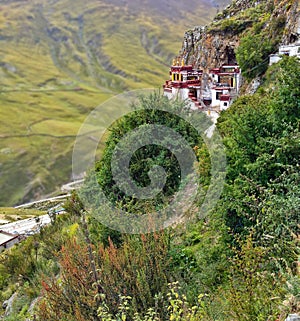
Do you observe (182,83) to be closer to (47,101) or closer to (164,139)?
(164,139)

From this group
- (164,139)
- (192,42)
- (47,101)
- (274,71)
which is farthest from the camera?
(47,101)

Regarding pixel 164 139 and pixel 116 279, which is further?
pixel 164 139

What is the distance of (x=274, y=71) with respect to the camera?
1742 centimetres

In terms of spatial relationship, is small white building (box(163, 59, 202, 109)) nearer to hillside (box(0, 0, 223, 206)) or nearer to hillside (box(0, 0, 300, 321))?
hillside (box(0, 0, 300, 321))

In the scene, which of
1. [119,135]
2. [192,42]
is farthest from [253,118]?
[192,42]

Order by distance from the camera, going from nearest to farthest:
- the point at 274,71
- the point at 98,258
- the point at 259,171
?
the point at 98,258 < the point at 259,171 < the point at 274,71

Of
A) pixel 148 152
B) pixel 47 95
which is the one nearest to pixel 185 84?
pixel 148 152

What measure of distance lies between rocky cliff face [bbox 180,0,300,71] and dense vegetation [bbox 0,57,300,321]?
489 inches

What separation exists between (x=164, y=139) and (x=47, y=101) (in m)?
124

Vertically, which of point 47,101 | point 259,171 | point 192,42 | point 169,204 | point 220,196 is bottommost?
point 47,101

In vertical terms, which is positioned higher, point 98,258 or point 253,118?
point 253,118

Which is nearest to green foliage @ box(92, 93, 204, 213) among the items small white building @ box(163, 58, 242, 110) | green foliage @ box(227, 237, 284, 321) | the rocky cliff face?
green foliage @ box(227, 237, 284, 321)

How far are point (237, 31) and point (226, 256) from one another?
80.0 feet

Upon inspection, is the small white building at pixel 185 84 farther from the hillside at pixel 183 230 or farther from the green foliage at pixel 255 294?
the green foliage at pixel 255 294
